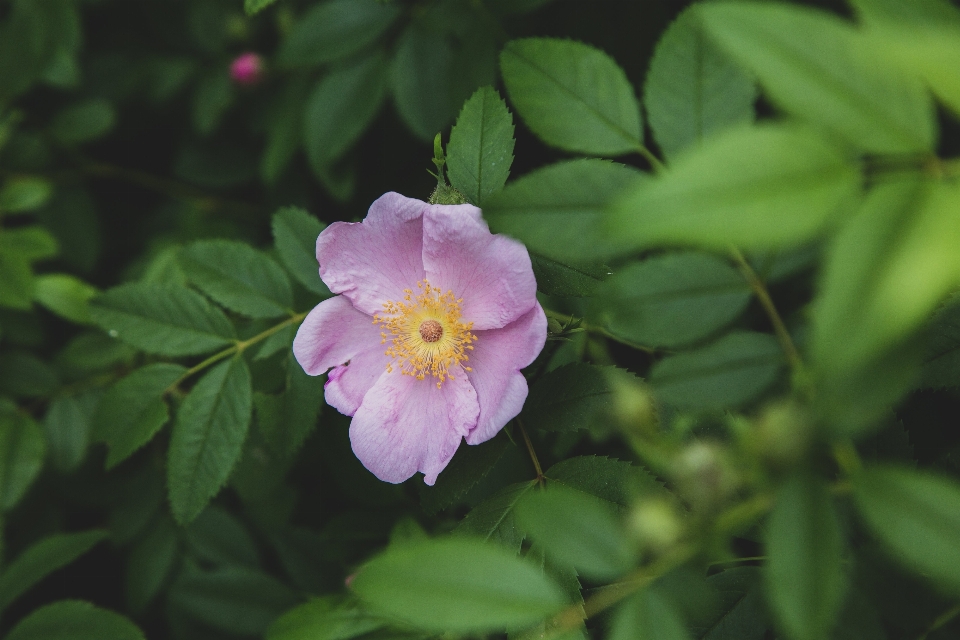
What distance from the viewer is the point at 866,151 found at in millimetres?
663

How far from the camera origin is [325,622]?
125cm

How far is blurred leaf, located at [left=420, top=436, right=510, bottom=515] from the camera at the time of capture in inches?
48.2

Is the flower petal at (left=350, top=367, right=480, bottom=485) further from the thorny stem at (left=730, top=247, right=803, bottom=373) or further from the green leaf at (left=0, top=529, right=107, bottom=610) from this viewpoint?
the green leaf at (left=0, top=529, right=107, bottom=610)

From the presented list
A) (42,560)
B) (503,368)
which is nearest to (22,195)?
(42,560)

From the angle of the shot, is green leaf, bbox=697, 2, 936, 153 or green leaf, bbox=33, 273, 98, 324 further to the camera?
green leaf, bbox=33, 273, 98, 324

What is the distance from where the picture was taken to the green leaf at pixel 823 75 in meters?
0.65

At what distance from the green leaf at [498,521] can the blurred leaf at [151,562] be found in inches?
46.2

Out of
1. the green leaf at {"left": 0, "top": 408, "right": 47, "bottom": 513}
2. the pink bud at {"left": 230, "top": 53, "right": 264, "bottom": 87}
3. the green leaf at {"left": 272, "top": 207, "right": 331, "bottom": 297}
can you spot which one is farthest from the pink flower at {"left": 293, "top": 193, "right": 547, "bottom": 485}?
the pink bud at {"left": 230, "top": 53, "right": 264, "bottom": 87}

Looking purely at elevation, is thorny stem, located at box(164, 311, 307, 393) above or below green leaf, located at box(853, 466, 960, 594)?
below

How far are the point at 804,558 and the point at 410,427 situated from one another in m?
0.70

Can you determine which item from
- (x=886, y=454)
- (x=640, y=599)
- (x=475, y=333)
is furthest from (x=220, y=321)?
(x=886, y=454)

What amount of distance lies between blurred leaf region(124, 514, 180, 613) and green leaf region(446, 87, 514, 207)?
1.37m

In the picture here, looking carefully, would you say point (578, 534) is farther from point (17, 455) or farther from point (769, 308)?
point (17, 455)

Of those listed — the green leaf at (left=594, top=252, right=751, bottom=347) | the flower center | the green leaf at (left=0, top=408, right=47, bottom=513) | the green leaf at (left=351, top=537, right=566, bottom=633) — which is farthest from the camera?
the green leaf at (left=0, top=408, right=47, bottom=513)
